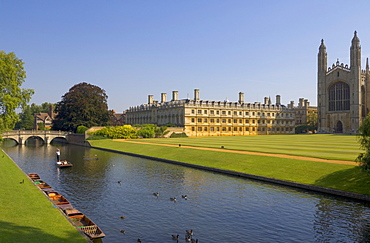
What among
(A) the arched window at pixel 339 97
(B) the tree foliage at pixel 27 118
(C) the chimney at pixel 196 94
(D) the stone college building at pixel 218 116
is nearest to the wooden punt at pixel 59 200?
(D) the stone college building at pixel 218 116

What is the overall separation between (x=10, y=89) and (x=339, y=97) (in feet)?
326

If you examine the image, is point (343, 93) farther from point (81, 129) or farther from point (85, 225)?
point (85, 225)

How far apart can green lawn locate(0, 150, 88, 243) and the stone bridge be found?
63.6m

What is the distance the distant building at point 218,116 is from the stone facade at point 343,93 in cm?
1265

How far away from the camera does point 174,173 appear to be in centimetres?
3328

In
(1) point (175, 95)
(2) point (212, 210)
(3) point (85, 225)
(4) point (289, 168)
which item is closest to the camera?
(3) point (85, 225)

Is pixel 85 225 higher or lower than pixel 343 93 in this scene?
lower

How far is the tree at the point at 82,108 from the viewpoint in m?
88.6

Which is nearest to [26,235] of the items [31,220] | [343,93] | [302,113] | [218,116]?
[31,220]

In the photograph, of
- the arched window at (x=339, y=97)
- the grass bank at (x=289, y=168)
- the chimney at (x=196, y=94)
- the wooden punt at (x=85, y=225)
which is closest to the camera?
the wooden punt at (x=85, y=225)

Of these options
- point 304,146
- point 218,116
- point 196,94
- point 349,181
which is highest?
point 196,94

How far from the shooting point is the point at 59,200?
20516mm

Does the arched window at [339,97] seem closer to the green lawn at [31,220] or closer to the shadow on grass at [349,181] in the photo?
the shadow on grass at [349,181]

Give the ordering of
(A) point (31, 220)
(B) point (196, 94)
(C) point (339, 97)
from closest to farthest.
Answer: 1. (A) point (31, 220)
2. (B) point (196, 94)
3. (C) point (339, 97)
